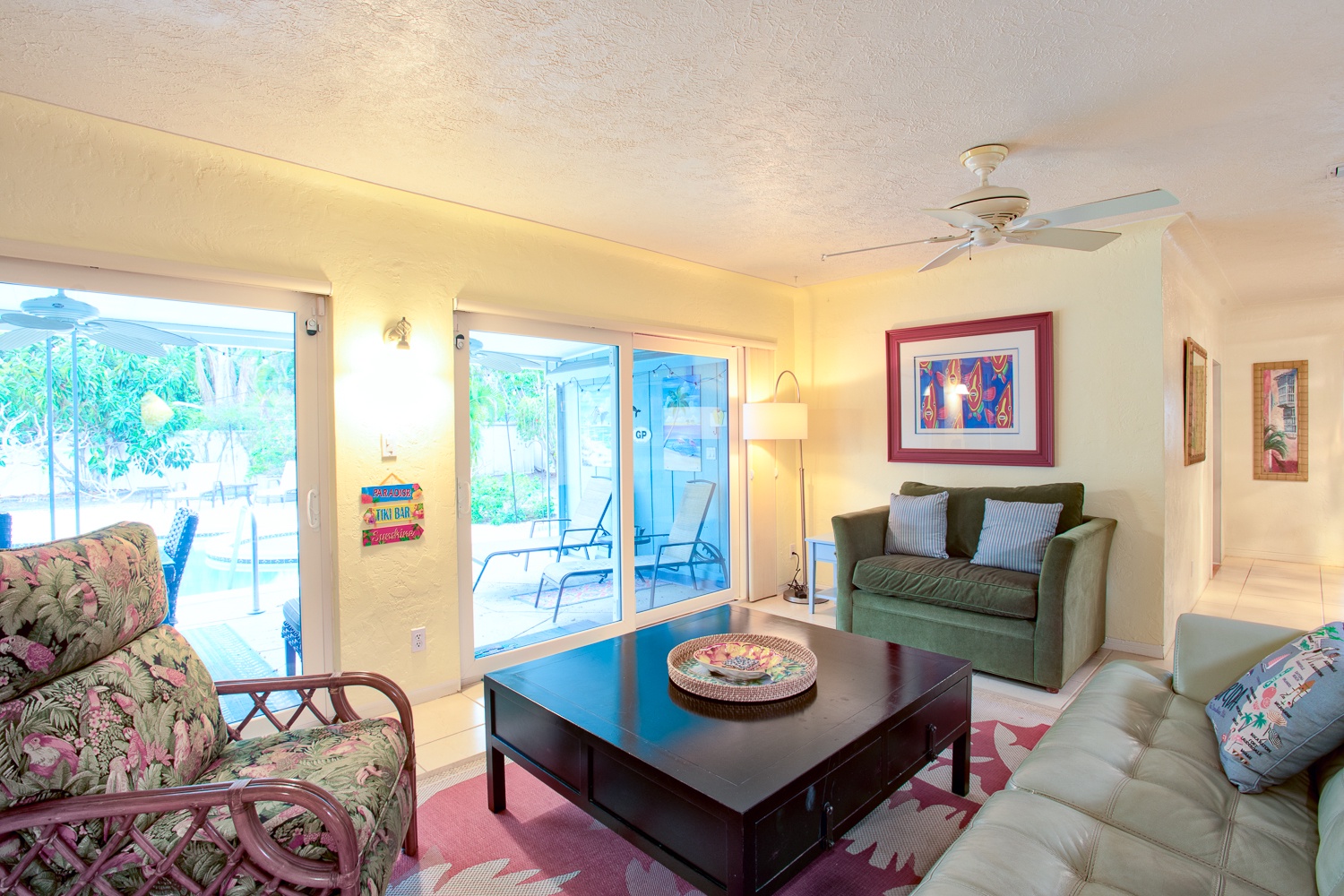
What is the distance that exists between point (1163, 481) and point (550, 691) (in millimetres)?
3566

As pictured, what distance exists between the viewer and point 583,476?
4082 millimetres

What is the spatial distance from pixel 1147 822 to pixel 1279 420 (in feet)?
21.4

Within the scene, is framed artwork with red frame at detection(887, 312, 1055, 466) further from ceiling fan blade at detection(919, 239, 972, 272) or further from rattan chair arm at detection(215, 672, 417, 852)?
rattan chair arm at detection(215, 672, 417, 852)

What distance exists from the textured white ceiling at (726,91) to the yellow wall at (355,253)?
154mm

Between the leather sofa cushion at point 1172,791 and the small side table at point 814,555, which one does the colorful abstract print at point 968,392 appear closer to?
the small side table at point 814,555

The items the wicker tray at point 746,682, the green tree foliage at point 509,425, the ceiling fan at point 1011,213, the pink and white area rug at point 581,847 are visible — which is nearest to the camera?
the pink and white area rug at point 581,847

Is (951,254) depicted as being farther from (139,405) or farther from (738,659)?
(139,405)

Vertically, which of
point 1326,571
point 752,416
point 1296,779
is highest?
point 752,416

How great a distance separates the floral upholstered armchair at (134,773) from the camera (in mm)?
1363

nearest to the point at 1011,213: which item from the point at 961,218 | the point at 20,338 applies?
the point at 961,218

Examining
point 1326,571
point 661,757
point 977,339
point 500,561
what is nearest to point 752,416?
point 977,339

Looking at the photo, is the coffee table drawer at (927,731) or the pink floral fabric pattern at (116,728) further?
the coffee table drawer at (927,731)

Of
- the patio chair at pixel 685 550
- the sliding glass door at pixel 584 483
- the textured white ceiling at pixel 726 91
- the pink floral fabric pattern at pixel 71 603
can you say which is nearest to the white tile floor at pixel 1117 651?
the sliding glass door at pixel 584 483

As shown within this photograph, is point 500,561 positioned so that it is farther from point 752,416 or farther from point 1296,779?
point 1296,779
